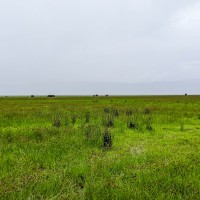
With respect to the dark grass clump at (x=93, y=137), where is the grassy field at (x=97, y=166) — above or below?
below

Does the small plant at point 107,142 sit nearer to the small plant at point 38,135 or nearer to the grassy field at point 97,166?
the grassy field at point 97,166

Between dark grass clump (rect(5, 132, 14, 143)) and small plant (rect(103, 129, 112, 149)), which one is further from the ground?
small plant (rect(103, 129, 112, 149))

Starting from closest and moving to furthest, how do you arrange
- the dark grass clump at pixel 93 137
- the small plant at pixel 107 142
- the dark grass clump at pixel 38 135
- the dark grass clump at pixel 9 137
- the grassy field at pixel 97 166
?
the grassy field at pixel 97 166
the small plant at pixel 107 142
the dark grass clump at pixel 93 137
the dark grass clump at pixel 9 137
the dark grass clump at pixel 38 135

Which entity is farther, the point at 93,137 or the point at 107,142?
the point at 93,137

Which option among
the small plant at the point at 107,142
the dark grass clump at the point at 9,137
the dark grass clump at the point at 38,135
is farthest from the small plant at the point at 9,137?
the small plant at the point at 107,142

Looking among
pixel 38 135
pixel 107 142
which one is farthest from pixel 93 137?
pixel 38 135

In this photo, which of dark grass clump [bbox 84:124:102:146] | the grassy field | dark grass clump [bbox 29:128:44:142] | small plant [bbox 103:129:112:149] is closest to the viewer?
the grassy field

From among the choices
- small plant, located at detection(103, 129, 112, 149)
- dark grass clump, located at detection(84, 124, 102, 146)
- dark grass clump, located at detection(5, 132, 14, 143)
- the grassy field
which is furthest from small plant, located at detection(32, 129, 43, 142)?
small plant, located at detection(103, 129, 112, 149)

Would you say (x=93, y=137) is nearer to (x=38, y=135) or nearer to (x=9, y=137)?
(x=38, y=135)

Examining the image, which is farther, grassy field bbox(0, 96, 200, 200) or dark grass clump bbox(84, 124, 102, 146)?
dark grass clump bbox(84, 124, 102, 146)

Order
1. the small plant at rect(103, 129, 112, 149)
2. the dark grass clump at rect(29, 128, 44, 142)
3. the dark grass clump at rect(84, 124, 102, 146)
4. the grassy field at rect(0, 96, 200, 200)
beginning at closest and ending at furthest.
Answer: the grassy field at rect(0, 96, 200, 200) < the small plant at rect(103, 129, 112, 149) < the dark grass clump at rect(84, 124, 102, 146) < the dark grass clump at rect(29, 128, 44, 142)

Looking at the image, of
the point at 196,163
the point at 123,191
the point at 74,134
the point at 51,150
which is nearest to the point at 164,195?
the point at 123,191

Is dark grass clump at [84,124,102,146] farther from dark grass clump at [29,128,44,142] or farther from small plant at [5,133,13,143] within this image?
small plant at [5,133,13,143]

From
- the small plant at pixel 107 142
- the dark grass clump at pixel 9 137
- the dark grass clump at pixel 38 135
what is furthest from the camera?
the dark grass clump at pixel 38 135
